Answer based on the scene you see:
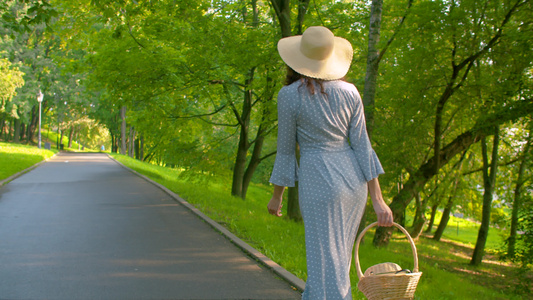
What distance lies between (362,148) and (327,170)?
0.29 metres

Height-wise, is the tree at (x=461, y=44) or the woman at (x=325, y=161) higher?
the tree at (x=461, y=44)

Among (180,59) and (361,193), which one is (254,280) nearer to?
(361,193)

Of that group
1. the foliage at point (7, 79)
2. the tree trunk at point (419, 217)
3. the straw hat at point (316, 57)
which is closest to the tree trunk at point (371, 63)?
the straw hat at point (316, 57)

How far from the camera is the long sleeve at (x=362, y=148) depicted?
296cm

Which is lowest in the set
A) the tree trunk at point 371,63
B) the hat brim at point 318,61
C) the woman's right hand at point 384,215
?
the woman's right hand at point 384,215

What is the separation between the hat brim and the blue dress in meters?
0.07

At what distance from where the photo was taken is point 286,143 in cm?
304

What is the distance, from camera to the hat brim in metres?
3.02

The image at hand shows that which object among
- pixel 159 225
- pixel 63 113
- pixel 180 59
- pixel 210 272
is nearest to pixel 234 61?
pixel 180 59

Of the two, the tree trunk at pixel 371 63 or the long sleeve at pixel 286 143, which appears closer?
the long sleeve at pixel 286 143

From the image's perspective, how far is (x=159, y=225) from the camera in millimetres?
9477

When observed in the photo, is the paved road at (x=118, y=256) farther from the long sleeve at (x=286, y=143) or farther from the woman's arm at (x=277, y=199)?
the long sleeve at (x=286, y=143)

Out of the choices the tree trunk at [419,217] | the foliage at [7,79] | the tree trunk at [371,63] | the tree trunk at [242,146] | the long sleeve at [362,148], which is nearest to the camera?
the long sleeve at [362,148]

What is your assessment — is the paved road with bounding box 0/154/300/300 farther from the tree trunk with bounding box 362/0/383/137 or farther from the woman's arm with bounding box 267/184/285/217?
the tree trunk with bounding box 362/0/383/137
